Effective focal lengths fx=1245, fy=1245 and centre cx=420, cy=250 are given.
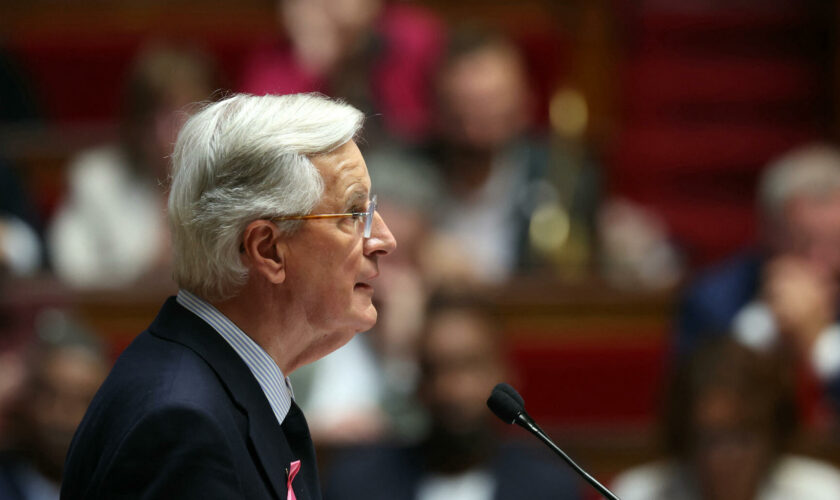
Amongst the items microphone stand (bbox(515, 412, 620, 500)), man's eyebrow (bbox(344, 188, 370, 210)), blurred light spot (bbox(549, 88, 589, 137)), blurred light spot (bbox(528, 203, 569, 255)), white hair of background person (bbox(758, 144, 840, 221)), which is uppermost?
blurred light spot (bbox(549, 88, 589, 137))

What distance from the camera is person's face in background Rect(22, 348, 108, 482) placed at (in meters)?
1.82

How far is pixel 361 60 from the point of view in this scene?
2.55m

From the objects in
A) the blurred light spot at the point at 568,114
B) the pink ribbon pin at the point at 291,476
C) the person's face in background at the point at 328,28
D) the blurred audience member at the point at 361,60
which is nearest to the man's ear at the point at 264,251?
the pink ribbon pin at the point at 291,476

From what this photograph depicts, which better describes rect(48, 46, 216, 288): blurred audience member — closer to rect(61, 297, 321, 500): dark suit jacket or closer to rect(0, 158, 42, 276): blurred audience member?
rect(0, 158, 42, 276): blurred audience member

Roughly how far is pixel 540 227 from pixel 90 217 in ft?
2.84

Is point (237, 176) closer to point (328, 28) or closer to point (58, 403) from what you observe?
point (58, 403)

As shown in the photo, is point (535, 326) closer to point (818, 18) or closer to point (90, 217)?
point (90, 217)

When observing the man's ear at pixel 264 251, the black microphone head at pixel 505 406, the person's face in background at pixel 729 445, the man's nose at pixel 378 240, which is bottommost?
the person's face in background at pixel 729 445

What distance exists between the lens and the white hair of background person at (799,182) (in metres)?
2.13

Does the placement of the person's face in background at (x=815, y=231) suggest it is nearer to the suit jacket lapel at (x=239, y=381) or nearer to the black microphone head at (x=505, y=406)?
the black microphone head at (x=505, y=406)

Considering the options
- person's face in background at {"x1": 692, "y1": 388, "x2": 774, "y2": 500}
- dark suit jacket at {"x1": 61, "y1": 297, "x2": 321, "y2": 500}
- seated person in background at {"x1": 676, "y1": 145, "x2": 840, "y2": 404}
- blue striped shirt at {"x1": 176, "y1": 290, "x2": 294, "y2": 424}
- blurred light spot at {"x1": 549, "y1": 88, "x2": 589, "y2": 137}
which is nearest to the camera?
dark suit jacket at {"x1": 61, "y1": 297, "x2": 321, "y2": 500}

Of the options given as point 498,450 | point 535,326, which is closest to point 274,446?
point 498,450

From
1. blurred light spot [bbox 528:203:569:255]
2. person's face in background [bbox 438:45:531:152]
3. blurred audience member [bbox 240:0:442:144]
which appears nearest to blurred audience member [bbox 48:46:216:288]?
blurred audience member [bbox 240:0:442:144]

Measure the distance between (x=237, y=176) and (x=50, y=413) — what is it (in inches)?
44.3
